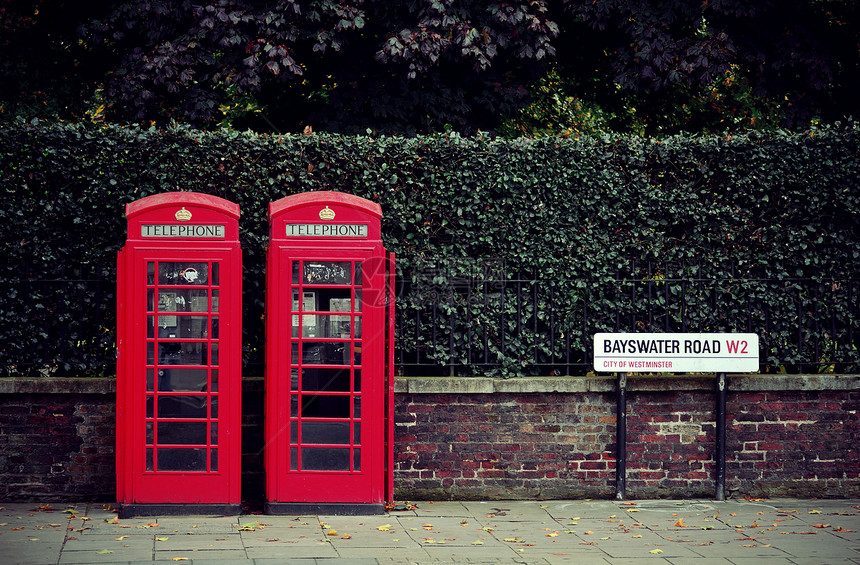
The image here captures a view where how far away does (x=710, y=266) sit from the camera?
8.80 metres

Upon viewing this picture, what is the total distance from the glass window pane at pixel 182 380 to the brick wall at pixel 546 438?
31.2 inches

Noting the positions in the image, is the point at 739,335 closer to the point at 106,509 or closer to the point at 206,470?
the point at 206,470

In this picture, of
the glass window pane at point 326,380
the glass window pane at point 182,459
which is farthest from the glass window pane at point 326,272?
the glass window pane at point 182,459

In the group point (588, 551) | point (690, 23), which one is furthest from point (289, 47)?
point (588, 551)

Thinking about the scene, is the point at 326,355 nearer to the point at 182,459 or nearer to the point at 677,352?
the point at 182,459

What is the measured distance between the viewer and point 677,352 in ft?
27.7

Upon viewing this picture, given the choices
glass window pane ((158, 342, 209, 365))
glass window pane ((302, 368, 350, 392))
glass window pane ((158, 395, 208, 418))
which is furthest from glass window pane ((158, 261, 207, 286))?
glass window pane ((302, 368, 350, 392))

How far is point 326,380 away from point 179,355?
1.22 metres

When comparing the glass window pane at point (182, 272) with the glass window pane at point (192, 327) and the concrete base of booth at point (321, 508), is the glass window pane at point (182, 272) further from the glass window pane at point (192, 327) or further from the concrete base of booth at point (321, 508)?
the concrete base of booth at point (321, 508)

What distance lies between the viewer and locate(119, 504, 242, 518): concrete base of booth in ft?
24.4

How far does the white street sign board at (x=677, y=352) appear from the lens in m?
8.37

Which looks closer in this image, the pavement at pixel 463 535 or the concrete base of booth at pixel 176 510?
the pavement at pixel 463 535

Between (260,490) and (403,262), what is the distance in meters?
2.48

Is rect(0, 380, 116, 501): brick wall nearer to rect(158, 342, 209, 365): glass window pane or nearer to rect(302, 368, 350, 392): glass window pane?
rect(158, 342, 209, 365): glass window pane
